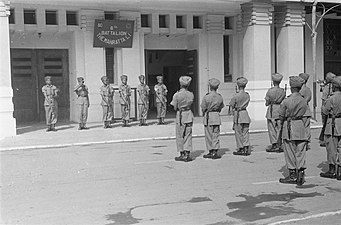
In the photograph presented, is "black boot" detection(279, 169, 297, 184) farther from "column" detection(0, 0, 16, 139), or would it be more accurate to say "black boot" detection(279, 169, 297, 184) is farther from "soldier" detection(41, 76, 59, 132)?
"soldier" detection(41, 76, 59, 132)

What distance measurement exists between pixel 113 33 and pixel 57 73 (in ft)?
9.33

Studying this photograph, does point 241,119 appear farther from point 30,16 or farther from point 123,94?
point 30,16

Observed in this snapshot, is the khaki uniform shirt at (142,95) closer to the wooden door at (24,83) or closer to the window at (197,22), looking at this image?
the wooden door at (24,83)

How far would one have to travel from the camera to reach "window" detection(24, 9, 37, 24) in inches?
752

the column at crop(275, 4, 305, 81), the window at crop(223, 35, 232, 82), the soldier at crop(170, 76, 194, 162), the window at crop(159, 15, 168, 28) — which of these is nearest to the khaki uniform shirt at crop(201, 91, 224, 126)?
the soldier at crop(170, 76, 194, 162)

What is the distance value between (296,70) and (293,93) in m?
12.1

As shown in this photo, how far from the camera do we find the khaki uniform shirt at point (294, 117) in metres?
8.75

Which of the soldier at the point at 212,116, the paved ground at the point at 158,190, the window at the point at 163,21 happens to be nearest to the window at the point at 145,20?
the window at the point at 163,21

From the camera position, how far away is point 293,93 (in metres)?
8.97

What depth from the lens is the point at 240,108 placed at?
475 inches

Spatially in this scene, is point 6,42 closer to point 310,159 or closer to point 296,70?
point 310,159

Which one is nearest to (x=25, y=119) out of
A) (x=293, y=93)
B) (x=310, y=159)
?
(x=310, y=159)

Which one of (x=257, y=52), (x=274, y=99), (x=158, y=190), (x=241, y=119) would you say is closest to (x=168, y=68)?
(x=257, y=52)

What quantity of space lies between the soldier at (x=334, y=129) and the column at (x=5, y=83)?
1022 centimetres
